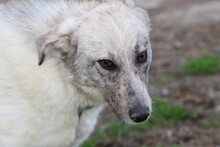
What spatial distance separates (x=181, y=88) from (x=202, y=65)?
0.52m

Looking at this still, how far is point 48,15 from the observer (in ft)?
14.4

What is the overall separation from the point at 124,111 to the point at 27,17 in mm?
971

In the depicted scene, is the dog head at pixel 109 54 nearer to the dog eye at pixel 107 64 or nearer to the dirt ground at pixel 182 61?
the dog eye at pixel 107 64

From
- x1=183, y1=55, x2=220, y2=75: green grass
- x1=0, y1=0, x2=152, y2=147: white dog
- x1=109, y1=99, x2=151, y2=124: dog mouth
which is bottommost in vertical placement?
x1=183, y1=55, x2=220, y2=75: green grass

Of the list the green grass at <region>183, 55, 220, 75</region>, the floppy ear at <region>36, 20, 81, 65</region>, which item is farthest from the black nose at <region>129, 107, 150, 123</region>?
the green grass at <region>183, 55, 220, 75</region>

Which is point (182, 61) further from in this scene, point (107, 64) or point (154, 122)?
point (107, 64)

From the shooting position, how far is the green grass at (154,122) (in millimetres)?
5824

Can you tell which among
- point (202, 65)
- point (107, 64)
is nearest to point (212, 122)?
point (202, 65)

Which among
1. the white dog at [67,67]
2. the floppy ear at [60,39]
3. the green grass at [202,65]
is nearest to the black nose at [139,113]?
the white dog at [67,67]

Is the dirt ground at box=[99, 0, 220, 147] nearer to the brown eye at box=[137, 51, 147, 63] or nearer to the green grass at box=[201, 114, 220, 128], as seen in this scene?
the green grass at box=[201, 114, 220, 128]

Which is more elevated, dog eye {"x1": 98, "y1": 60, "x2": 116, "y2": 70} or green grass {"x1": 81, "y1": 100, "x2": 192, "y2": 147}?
dog eye {"x1": 98, "y1": 60, "x2": 116, "y2": 70}

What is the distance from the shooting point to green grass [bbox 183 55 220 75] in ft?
23.1

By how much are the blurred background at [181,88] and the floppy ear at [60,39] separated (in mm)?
1619

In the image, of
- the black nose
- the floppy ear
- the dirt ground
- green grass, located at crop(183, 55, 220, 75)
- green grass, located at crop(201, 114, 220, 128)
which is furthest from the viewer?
green grass, located at crop(183, 55, 220, 75)
